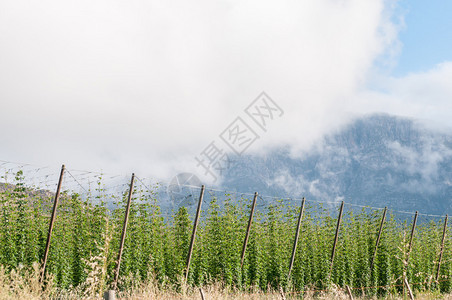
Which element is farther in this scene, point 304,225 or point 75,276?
point 304,225

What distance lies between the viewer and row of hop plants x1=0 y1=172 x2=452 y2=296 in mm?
10664

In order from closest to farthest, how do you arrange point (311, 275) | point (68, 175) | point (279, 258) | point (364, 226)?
point (68, 175), point (279, 258), point (311, 275), point (364, 226)

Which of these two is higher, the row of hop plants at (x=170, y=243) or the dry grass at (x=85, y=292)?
the row of hop plants at (x=170, y=243)

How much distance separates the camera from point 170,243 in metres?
11.6

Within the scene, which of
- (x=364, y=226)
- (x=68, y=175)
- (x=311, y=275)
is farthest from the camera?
(x=364, y=226)

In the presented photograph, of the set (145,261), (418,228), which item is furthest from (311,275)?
(418,228)

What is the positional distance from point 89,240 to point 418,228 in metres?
13.9

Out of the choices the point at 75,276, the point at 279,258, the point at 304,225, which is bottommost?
the point at 75,276

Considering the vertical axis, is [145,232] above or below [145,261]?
above

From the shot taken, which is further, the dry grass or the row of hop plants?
the row of hop plants

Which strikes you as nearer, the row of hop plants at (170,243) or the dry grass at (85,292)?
the dry grass at (85,292)

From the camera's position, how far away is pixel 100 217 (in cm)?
1128

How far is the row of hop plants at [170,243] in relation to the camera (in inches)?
420

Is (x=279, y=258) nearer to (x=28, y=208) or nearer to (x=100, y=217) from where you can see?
(x=100, y=217)
